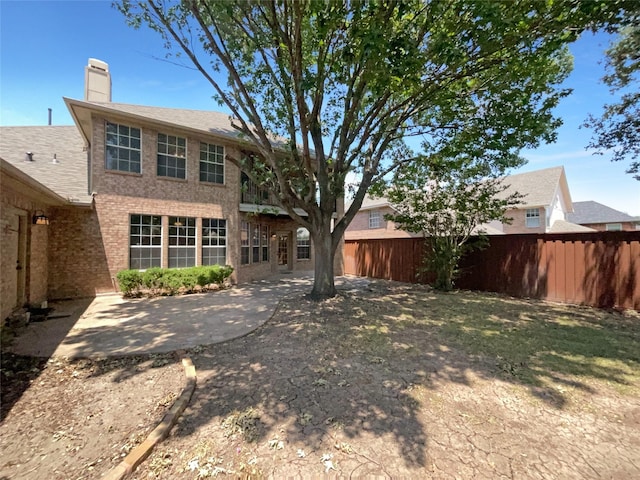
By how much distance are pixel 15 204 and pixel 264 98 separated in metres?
6.57

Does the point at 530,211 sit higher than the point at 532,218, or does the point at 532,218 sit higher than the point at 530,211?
the point at 530,211

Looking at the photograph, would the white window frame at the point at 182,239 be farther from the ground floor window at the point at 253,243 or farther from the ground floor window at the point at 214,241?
the ground floor window at the point at 253,243

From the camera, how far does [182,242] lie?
443 inches

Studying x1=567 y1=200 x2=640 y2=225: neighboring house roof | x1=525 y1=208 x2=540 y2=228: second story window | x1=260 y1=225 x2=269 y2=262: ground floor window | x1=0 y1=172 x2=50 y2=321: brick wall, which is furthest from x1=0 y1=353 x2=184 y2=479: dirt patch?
x1=567 y1=200 x2=640 y2=225: neighboring house roof

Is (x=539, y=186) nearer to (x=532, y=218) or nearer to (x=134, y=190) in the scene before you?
(x=532, y=218)

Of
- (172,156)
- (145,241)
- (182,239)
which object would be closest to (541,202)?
(182,239)

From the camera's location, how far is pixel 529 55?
6379 millimetres

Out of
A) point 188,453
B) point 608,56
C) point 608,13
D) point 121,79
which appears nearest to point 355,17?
point 608,13

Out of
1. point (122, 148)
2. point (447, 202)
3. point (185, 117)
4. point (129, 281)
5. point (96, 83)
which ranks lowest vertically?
point (129, 281)

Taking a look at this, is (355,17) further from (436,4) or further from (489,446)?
(489,446)

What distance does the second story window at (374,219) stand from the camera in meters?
23.6

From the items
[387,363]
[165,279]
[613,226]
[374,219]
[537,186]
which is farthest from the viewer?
[613,226]

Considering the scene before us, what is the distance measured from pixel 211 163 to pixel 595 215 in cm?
3796

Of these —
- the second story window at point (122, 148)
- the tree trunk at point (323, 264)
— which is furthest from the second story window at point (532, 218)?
the second story window at point (122, 148)
